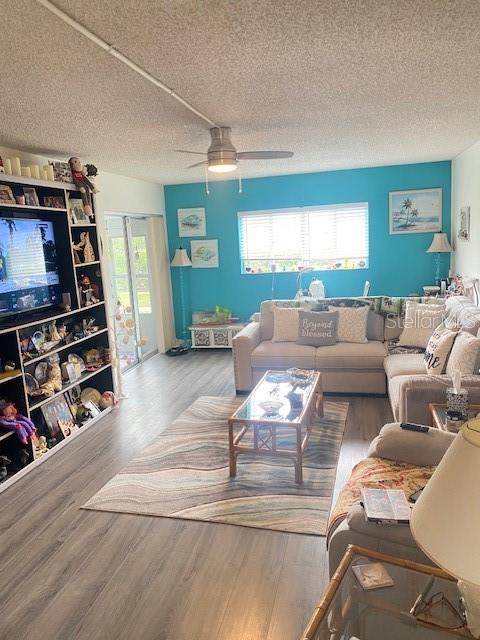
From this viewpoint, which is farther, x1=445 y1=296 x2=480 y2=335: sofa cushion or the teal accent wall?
the teal accent wall

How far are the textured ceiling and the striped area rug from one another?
2.42 metres

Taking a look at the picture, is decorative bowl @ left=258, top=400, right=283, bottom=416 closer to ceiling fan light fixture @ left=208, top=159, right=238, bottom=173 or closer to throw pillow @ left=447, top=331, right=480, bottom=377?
throw pillow @ left=447, top=331, right=480, bottom=377

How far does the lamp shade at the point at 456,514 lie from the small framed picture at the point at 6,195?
11.5 feet

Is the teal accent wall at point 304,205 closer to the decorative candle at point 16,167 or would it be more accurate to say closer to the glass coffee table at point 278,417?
the glass coffee table at point 278,417

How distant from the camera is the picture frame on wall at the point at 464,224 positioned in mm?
5105

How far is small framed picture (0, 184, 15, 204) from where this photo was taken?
3.51m

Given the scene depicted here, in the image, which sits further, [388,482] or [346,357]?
[346,357]

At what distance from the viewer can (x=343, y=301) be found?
528 centimetres

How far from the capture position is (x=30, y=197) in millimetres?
3838

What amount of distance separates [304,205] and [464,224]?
6.99ft

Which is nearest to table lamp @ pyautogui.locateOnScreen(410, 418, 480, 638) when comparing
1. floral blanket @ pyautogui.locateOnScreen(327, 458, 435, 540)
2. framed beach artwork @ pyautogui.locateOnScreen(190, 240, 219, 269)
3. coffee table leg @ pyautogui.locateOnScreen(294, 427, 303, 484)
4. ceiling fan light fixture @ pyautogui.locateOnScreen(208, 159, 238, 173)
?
floral blanket @ pyautogui.locateOnScreen(327, 458, 435, 540)

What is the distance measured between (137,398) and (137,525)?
7.77 feet

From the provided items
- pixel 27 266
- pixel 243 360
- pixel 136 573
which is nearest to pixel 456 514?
pixel 136 573

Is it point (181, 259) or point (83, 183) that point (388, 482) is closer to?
point (83, 183)
